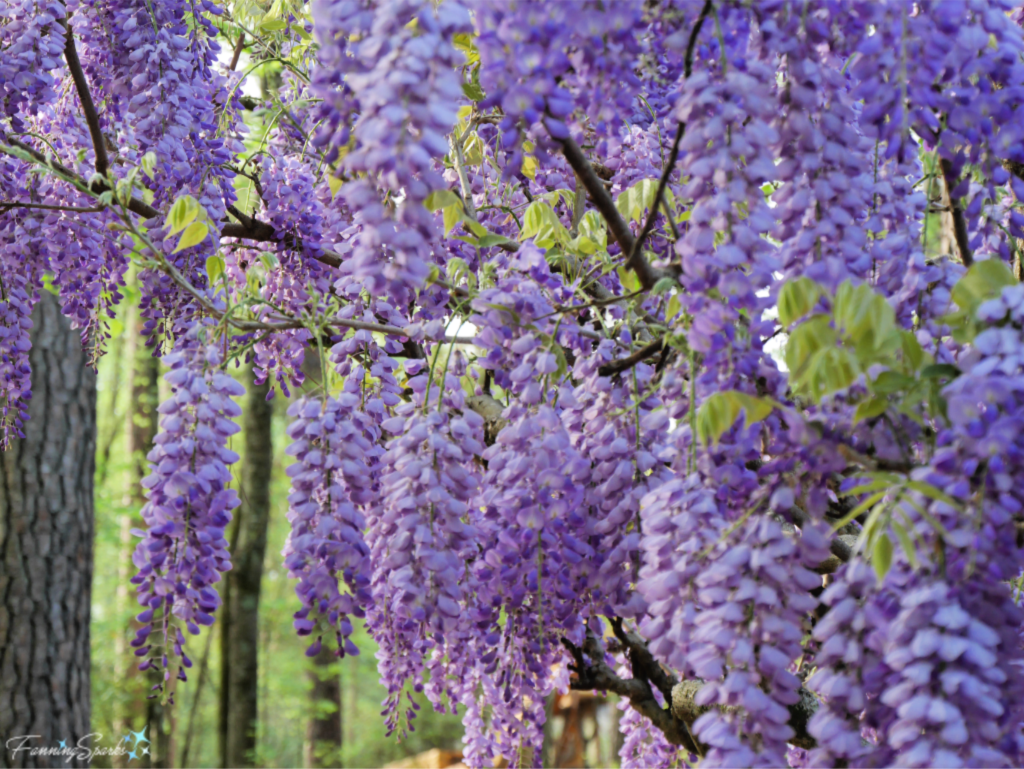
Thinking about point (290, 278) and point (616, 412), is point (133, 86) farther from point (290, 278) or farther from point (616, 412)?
point (616, 412)

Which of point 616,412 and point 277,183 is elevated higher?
point 277,183

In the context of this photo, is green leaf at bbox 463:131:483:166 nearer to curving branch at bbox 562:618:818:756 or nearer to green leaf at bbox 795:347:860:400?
curving branch at bbox 562:618:818:756

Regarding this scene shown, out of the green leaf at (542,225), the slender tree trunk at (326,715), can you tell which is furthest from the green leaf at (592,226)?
the slender tree trunk at (326,715)

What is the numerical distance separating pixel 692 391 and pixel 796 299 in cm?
22

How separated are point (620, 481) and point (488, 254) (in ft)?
3.47

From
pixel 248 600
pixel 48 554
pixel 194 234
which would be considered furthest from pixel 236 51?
pixel 248 600

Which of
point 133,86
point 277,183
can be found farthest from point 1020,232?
point 133,86

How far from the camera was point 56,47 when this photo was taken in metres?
2.19

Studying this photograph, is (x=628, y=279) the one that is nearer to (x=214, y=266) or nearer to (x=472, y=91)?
(x=472, y=91)

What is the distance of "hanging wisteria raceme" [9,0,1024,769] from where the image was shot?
3.63 ft

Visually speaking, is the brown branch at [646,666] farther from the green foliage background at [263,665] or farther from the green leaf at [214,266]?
the green foliage background at [263,665]

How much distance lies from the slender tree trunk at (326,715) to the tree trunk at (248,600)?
1555 mm

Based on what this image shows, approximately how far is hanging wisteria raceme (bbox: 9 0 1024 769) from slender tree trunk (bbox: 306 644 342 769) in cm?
717

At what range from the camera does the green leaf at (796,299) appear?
1.18 meters
